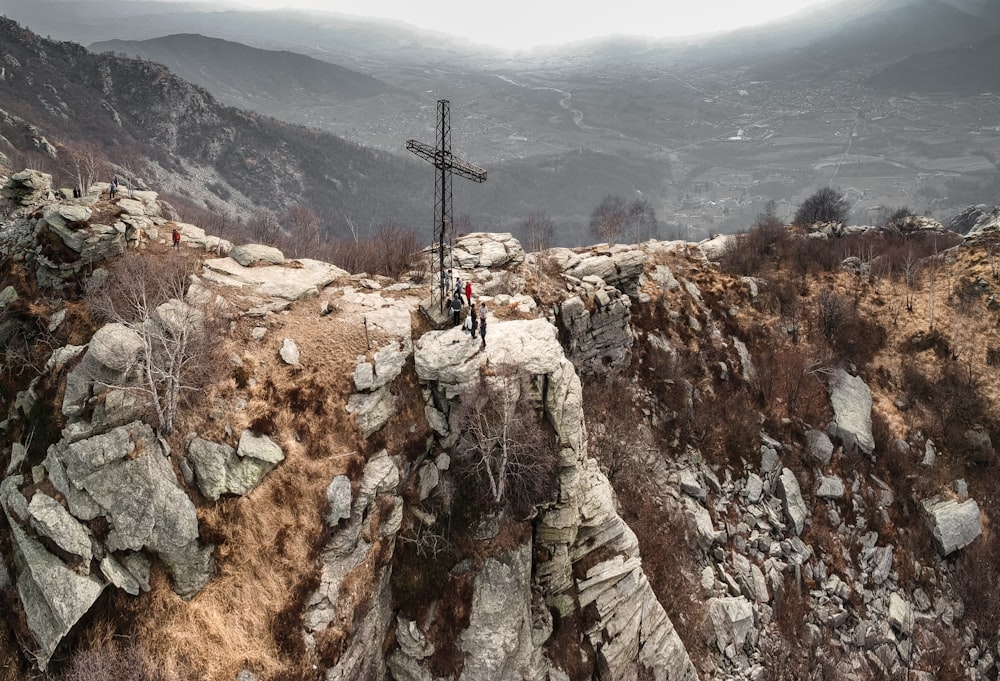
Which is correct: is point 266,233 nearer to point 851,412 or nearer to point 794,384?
point 794,384

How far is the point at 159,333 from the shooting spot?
21.3m

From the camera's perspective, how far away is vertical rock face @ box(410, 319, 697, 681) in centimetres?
2298

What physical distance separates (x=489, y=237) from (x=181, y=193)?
566 feet

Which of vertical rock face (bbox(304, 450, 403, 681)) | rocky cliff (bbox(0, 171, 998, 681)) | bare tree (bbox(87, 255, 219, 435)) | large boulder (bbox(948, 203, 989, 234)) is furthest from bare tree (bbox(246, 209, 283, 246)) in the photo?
large boulder (bbox(948, 203, 989, 234))

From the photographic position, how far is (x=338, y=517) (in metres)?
20.1

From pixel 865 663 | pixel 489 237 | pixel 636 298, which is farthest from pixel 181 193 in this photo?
pixel 865 663

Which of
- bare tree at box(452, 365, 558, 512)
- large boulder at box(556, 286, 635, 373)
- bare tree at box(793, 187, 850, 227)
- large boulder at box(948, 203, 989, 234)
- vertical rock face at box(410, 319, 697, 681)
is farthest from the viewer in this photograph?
large boulder at box(948, 203, 989, 234)

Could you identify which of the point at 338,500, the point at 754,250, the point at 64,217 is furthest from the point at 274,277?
the point at 754,250

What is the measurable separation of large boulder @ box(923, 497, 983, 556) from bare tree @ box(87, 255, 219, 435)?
2022 inches

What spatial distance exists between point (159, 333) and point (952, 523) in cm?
5531

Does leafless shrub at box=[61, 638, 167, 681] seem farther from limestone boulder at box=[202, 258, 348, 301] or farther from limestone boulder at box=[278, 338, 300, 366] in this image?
limestone boulder at box=[202, 258, 348, 301]

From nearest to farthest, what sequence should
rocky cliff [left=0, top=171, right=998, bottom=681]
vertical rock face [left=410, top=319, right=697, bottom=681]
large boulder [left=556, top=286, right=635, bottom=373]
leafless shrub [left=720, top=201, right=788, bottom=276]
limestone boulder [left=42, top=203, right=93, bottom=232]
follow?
rocky cliff [left=0, top=171, right=998, bottom=681] < vertical rock face [left=410, top=319, right=697, bottom=681] < limestone boulder [left=42, top=203, right=93, bottom=232] < large boulder [left=556, top=286, right=635, bottom=373] < leafless shrub [left=720, top=201, right=788, bottom=276]

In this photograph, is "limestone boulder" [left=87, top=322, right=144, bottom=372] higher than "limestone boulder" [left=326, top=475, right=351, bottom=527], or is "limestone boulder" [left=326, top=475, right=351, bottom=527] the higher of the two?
"limestone boulder" [left=87, top=322, right=144, bottom=372]

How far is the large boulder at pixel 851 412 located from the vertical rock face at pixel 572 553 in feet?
85.9
